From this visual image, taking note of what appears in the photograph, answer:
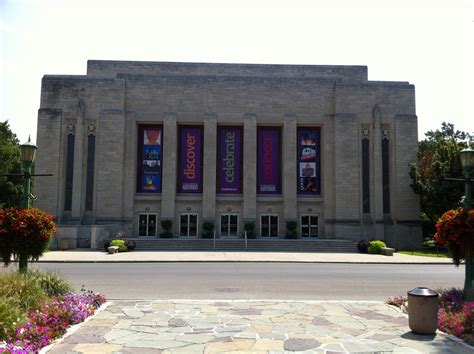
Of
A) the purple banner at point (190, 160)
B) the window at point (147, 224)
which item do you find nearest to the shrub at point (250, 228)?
the purple banner at point (190, 160)

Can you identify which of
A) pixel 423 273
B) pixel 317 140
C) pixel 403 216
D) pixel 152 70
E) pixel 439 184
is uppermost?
pixel 152 70

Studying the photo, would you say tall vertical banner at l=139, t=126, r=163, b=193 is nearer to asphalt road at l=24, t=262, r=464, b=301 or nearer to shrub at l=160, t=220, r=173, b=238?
shrub at l=160, t=220, r=173, b=238

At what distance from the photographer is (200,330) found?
324 inches

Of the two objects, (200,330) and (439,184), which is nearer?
(200,330)

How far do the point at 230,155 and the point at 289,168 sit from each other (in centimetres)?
547

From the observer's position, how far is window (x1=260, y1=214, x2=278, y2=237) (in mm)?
39281

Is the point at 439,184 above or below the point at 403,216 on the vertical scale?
above

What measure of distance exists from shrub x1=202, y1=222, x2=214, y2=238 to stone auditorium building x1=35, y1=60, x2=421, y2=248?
2.50 ft

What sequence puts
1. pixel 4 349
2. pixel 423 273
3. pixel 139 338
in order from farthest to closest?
pixel 423 273, pixel 139 338, pixel 4 349

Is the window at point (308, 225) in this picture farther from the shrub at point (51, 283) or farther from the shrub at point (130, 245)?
the shrub at point (51, 283)

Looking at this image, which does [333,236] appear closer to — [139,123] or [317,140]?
[317,140]

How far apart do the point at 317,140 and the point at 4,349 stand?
3658cm

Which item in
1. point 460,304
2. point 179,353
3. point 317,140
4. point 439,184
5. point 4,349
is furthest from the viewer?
point 317,140

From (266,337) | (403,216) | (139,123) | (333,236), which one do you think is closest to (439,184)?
(403,216)
